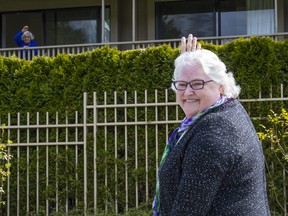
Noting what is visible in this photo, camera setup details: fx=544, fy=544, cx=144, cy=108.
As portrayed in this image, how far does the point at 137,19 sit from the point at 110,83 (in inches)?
210

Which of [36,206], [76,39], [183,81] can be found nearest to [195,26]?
[76,39]

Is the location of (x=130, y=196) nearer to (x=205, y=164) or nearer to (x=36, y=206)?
(x=36, y=206)

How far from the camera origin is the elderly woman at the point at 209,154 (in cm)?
214

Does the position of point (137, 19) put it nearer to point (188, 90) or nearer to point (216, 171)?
point (188, 90)

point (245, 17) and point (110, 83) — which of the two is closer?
point (110, 83)

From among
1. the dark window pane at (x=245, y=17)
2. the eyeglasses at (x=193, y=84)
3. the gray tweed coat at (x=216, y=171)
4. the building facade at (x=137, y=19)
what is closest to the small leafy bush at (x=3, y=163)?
the eyeglasses at (x=193, y=84)

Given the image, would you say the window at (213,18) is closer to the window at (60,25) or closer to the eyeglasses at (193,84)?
the window at (60,25)

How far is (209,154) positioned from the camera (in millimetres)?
2129

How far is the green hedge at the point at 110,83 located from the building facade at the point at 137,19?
Answer: 13.4 ft

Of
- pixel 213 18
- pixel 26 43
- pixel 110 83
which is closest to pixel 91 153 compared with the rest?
pixel 110 83

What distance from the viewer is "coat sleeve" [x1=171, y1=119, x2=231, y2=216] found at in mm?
2127

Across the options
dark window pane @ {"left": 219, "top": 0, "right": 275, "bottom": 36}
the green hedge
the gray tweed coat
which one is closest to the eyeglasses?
the gray tweed coat

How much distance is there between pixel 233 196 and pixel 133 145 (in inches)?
196

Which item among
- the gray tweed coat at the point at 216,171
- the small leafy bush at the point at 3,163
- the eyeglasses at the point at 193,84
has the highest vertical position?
the eyeglasses at the point at 193,84
